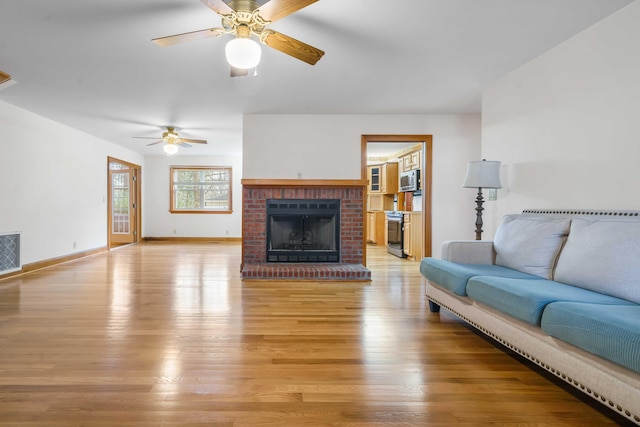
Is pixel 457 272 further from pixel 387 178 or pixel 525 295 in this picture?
pixel 387 178

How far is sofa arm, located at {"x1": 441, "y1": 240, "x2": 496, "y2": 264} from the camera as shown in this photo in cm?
298

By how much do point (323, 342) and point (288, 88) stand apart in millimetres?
2796

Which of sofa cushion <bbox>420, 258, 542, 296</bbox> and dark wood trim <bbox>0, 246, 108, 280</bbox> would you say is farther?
dark wood trim <bbox>0, 246, 108, 280</bbox>

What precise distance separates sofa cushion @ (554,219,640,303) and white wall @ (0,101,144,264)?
5.93m

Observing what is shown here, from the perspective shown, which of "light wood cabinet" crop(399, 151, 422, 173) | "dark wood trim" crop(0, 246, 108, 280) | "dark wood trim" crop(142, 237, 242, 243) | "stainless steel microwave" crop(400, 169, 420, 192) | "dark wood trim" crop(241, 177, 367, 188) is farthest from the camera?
"dark wood trim" crop(142, 237, 242, 243)

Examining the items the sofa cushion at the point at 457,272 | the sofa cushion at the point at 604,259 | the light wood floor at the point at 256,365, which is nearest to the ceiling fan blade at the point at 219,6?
the light wood floor at the point at 256,365

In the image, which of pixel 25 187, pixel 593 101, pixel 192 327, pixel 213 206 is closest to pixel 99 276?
pixel 25 187

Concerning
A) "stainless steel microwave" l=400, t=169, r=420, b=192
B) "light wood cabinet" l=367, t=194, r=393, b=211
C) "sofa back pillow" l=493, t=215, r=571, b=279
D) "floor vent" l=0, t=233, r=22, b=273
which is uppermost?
"stainless steel microwave" l=400, t=169, r=420, b=192

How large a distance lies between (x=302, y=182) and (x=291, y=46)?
2472 mm

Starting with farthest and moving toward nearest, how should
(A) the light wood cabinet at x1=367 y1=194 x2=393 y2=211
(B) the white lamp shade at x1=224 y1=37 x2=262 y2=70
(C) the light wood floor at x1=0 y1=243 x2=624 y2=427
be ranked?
(A) the light wood cabinet at x1=367 y1=194 x2=393 y2=211 < (B) the white lamp shade at x1=224 y1=37 x2=262 y2=70 < (C) the light wood floor at x1=0 y1=243 x2=624 y2=427

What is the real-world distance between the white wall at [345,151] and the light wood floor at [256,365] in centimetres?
194

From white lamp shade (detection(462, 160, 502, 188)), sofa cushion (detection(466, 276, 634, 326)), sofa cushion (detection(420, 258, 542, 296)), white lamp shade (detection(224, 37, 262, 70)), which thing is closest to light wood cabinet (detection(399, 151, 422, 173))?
white lamp shade (detection(462, 160, 502, 188))

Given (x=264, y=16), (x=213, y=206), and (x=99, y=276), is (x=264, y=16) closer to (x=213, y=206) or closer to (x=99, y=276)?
(x=99, y=276)

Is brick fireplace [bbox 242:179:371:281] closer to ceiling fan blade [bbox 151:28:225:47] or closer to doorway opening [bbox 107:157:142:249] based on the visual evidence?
ceiling fan blade [bbox 151:28:225:47]
